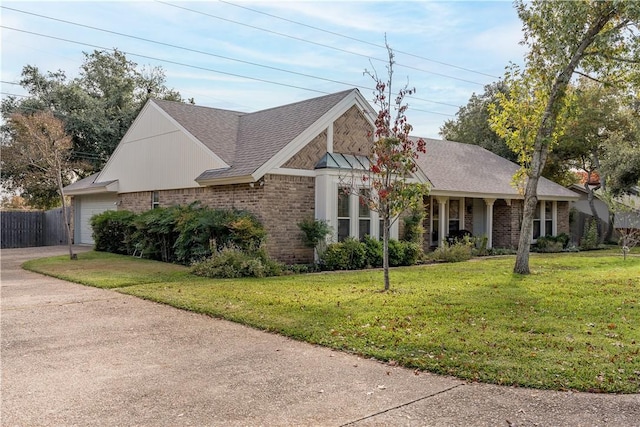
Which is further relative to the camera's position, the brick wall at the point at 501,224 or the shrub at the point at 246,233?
the brick wall at the point at 501,224

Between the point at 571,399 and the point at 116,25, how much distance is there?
56.7 feet

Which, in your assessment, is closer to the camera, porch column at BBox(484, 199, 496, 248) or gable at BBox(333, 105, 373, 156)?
gable at BBox(333, 105, 373, 156)

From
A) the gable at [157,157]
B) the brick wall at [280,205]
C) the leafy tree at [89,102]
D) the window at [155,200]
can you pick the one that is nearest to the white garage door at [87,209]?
the gable at [157,157]

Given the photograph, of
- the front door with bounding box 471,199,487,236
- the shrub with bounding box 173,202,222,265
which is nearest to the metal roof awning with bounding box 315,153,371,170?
the shrub with bounding box 173,202,222,265

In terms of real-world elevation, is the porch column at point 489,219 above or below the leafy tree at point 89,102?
below

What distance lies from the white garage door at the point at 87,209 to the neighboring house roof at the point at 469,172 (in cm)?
1433

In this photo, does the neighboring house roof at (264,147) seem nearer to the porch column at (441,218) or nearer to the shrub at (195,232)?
the porch column at (441,218)

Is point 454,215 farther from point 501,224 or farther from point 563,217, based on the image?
point 563,217

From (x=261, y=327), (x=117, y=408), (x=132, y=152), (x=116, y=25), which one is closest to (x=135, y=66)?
(x=132, y=152)

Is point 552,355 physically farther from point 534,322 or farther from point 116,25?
point 116,25

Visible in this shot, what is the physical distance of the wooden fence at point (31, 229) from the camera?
2534 centimetres

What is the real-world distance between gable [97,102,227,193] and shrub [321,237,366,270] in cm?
435

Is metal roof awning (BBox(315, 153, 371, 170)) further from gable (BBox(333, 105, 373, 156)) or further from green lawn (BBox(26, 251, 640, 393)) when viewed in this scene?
green lawn (BBox(26, 251, 640, 393))

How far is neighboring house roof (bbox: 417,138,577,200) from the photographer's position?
20.7m
